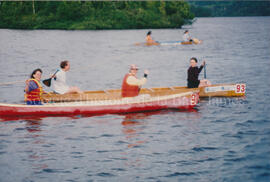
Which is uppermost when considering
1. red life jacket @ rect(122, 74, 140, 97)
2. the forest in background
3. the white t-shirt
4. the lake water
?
the forest in background

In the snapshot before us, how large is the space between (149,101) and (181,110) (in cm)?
147

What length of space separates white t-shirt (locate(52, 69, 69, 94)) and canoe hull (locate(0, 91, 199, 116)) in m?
1.02

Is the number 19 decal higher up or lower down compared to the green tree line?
lower down

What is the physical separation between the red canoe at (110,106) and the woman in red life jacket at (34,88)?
31 centimetres

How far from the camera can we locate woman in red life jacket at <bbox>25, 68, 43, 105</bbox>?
15.5 m

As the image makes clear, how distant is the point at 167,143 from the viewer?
1288 cm

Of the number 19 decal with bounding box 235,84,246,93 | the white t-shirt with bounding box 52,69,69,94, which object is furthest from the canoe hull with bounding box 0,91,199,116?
the number 19 decal with bounding box 235,84,246,93

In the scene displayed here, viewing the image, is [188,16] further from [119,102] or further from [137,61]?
[119,102]

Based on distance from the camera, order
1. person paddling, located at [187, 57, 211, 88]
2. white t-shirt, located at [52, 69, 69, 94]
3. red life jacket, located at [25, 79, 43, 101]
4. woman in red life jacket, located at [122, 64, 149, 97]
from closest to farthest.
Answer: woman in red life jacket, located at [122, 64, 149, 97]
red life jacket, located at [25, 79, 43, 101]
white t-shirt, located at [52, 69, 69, 94]
person paddling, located at [187, 57, 211, 88]

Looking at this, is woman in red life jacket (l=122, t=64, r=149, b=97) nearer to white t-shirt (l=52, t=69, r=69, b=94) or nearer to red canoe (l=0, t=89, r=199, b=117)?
red canoe (l=0, t=89, r=199, b=117)

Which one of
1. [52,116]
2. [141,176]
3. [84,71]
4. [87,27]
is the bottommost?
[141,176]

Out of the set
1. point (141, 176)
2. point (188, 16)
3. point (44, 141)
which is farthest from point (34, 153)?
point (188, 16)

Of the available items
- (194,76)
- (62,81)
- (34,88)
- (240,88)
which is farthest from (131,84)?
(240,88)

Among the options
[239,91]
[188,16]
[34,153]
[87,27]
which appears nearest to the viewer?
[34,153]
